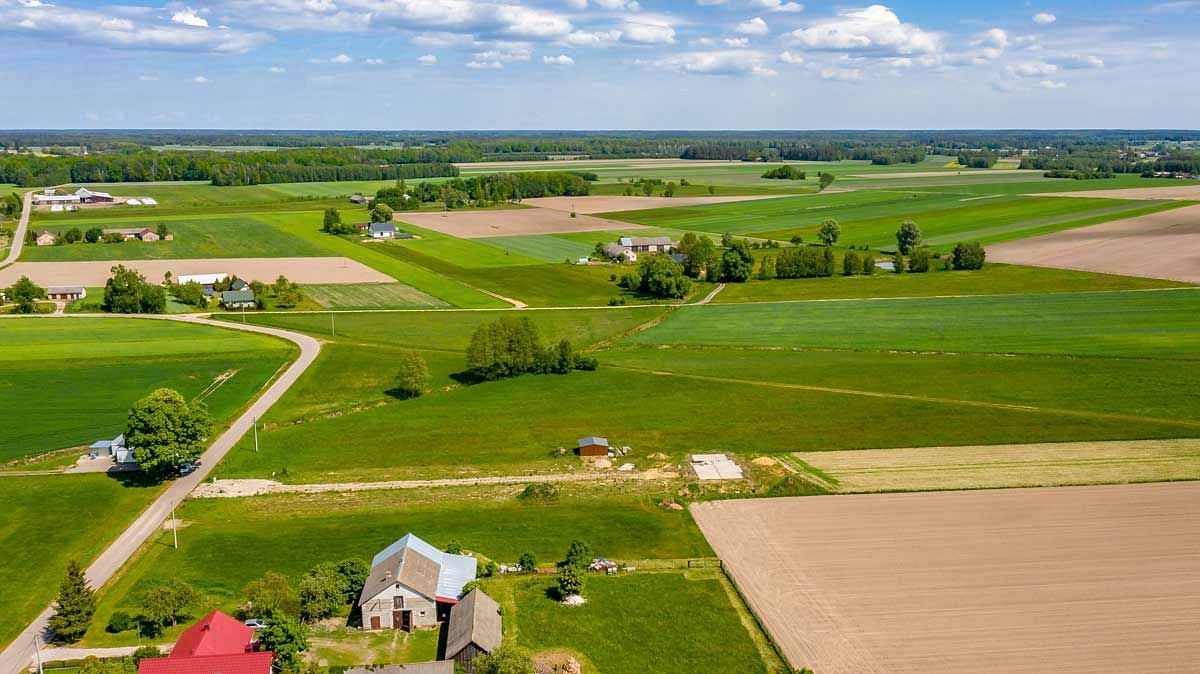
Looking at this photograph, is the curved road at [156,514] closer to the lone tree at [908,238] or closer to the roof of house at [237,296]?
the roof of house at [237,296]

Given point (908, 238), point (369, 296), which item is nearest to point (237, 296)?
point (369, 296)

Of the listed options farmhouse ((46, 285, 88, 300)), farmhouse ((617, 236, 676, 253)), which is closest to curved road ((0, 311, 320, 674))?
farmhouse ((46, 285, 88, 300))

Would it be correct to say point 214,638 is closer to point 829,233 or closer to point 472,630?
point 472,630

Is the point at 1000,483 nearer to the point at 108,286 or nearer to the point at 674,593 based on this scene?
the point at 674,593

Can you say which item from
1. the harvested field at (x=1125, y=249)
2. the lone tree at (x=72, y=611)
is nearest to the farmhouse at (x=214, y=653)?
the lone tree at (x=72, y=611)

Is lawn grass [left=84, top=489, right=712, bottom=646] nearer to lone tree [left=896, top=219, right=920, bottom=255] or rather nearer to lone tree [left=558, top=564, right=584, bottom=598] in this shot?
lone tree [left=558, top=564, right=584, bottom=598]

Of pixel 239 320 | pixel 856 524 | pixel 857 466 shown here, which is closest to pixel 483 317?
pixel 239 320
